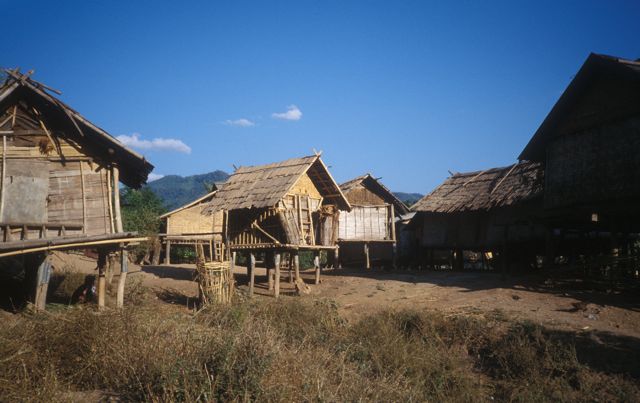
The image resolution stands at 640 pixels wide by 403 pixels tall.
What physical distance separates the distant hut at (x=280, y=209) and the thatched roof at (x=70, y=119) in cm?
457

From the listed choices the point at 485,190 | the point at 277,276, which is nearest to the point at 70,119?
the point at 277,276

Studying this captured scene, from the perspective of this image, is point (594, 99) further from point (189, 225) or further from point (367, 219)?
point (189, 225)

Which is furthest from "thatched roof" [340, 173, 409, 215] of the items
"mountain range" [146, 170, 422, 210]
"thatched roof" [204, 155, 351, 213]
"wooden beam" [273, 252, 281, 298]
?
"mountain range" [146, 170, 422, 210]

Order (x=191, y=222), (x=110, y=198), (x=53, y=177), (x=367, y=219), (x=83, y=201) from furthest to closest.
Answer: (x=191, y=222) < (x=367, y=219) < (x=110, y=198) < (x=83, y=201) < (x=53, y=177)

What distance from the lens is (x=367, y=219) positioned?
2541cm

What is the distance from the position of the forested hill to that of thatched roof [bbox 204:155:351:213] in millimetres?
94607

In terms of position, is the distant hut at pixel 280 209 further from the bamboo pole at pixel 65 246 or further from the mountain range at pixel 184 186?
the mountain range at pixel 184 186

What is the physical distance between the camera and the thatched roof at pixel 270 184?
16062 millimetres

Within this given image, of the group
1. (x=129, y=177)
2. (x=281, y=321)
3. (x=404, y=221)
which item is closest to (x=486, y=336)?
(x=281, y=321)

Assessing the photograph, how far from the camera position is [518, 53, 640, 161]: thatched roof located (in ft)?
41.4

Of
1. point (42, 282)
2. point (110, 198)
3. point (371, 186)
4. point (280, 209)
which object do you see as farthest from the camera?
point (371, 186)

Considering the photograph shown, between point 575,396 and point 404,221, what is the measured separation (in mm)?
22325

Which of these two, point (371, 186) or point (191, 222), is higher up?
point (371, 186)

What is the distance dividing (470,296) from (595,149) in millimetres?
5700
